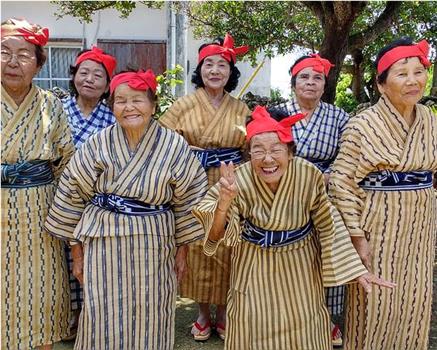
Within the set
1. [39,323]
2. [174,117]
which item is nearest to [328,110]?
[174,117]

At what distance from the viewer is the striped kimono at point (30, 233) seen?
297cm

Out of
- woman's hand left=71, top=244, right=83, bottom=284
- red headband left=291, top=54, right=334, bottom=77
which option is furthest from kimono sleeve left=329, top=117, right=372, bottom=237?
woman's hand left=71, top=244, right=83, bottom=284

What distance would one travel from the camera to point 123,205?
282cm

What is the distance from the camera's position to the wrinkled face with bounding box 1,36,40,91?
2893 mm

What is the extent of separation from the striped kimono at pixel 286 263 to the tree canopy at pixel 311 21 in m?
3.07

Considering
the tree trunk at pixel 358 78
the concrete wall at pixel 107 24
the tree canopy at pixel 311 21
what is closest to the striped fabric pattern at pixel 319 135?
the tree canopy at pixel 311 21

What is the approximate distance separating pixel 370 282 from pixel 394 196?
479 millimetres

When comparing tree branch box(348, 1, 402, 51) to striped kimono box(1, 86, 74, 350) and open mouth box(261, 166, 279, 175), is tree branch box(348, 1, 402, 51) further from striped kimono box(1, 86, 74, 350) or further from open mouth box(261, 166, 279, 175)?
striped kimono box(1, 86, 74, 350)

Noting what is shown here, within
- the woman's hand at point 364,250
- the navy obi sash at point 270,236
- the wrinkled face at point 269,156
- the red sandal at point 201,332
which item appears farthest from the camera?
the red sandal at point 201,332

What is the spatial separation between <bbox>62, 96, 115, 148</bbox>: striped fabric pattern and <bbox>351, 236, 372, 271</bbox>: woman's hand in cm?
173

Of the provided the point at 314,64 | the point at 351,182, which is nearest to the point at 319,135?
the point at 314,64

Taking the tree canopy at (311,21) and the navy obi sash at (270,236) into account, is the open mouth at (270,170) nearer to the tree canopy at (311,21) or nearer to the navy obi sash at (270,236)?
the navy obi sash at (270,236)

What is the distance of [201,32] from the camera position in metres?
9.71

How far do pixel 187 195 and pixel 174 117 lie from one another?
900mm
